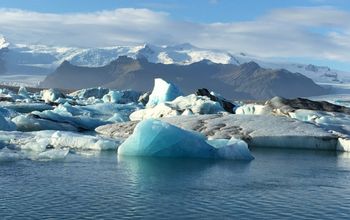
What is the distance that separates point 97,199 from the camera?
14039 millimetres

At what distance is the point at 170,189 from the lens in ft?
51.8

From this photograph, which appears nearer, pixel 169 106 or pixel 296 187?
pixel 296 187

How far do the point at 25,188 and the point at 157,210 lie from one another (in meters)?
4.04

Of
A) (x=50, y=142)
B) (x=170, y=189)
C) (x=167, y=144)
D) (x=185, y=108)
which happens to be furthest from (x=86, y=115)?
(x=170, y=189)

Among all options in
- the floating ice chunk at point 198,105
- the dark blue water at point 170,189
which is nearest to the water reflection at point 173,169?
the dark blue water at point 170,189

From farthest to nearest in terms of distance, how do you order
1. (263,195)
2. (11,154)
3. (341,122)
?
(341,122), (11,154), (263,195)

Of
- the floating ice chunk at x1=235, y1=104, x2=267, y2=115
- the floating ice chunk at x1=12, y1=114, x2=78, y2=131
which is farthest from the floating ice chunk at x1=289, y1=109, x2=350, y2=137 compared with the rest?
the floating ice chunk at x1=12, y1=114, x2=78, y2=131

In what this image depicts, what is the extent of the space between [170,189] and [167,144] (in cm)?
680

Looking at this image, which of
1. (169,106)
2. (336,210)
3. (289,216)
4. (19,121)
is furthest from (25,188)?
(169,106)

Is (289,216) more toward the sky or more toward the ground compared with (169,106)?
more toward the ground

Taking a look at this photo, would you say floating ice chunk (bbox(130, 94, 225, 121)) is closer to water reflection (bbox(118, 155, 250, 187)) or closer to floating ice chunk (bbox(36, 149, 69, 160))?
water reflection (bbox(118, 155, 250, 187))

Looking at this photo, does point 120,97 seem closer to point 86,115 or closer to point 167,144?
point 86,115

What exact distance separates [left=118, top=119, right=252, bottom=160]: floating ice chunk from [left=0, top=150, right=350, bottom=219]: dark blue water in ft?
Result: 2.27

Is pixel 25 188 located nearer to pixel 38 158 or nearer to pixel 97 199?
pixel 97 199
